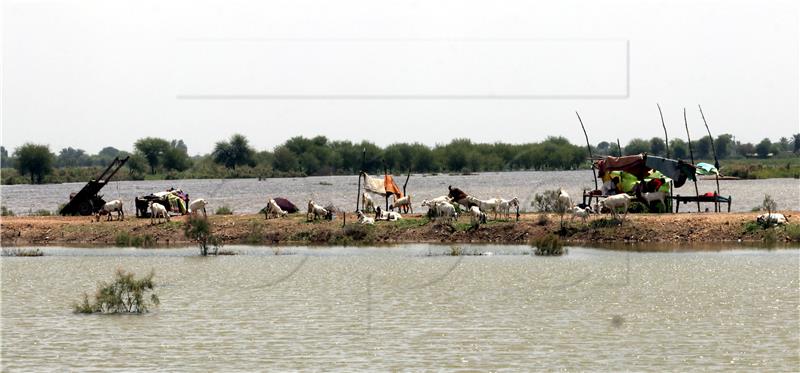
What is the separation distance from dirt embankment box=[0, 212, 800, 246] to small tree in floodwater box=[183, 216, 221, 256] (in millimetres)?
720

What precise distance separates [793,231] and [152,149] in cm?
11743

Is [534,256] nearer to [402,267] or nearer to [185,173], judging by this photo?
[402,267]

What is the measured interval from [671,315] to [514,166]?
435ft

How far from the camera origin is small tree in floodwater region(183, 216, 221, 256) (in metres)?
35.9

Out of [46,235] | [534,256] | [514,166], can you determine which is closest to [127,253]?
[46,235]

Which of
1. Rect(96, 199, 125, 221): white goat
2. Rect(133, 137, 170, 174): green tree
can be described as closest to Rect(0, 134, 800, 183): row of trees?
Rect(133, 137, 170, 174): green tree

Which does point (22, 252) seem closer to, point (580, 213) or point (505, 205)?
point (505, 205)

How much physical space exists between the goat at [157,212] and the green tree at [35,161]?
271 feet

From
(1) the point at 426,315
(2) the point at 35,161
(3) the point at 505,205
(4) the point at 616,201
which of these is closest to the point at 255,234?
(3) the point at 505,205

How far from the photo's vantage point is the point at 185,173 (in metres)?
137

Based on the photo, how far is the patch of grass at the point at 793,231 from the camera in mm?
36125

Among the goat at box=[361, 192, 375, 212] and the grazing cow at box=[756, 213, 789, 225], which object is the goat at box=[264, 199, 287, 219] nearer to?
the goat at box=[361, 192, 375, 212]

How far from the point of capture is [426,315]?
71.5ft

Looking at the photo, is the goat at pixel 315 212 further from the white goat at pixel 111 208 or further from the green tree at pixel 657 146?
the green tree at pixel 657 146
